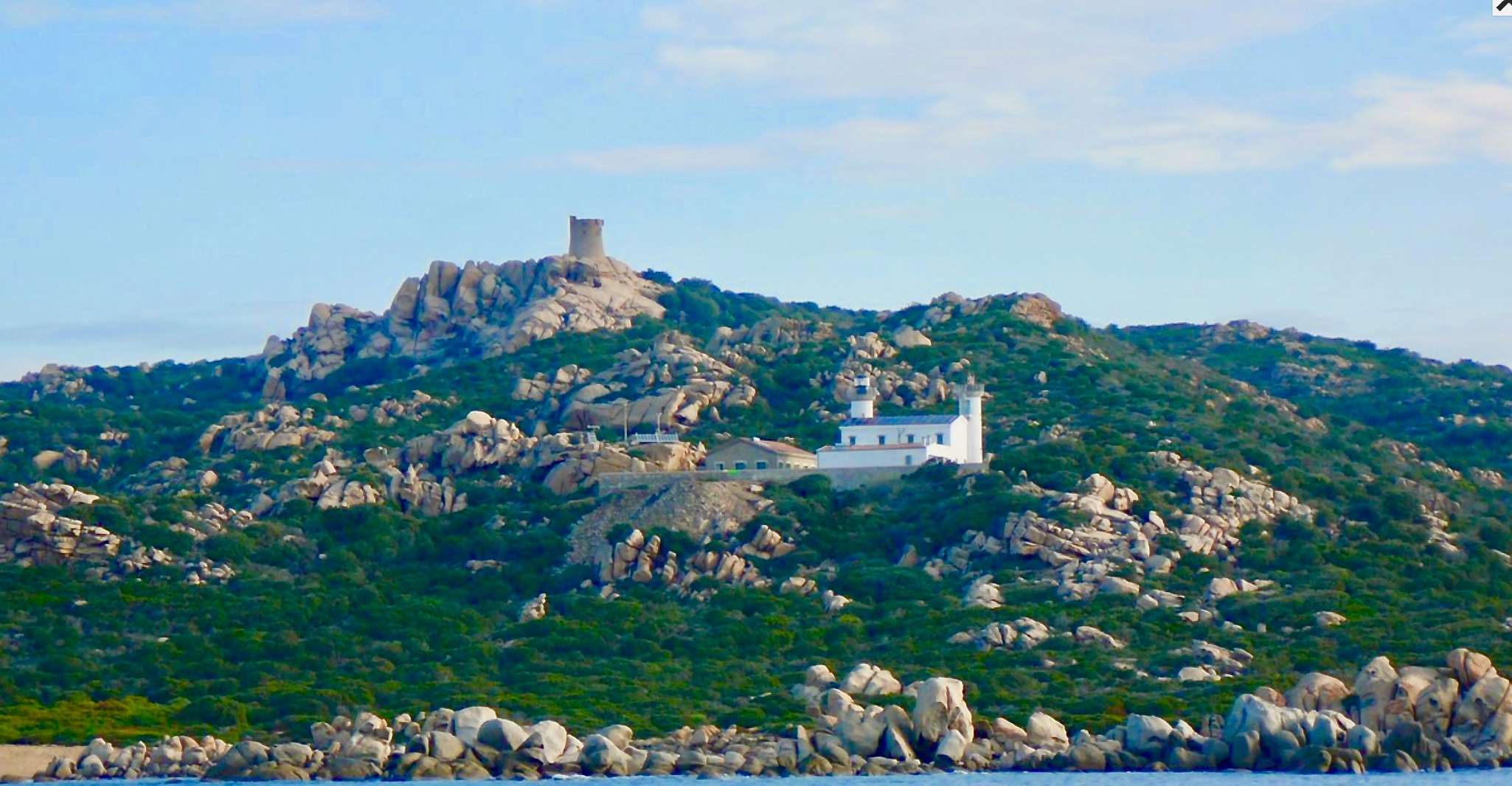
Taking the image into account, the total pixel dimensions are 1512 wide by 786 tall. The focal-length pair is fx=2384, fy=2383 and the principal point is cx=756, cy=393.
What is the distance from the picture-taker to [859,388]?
326 ft

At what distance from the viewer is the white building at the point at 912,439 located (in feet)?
307

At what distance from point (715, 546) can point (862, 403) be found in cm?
1496

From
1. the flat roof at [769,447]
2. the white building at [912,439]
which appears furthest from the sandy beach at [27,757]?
the white building at [912,439]

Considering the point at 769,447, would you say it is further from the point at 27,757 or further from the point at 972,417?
the point at 27,757

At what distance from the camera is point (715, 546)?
279 feet

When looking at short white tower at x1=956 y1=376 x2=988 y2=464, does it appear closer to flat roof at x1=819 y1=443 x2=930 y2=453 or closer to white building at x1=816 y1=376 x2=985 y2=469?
white building at x1=816 y1=376 x2=985 y2=469

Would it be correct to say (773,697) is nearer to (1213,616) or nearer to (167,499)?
(1213,616)

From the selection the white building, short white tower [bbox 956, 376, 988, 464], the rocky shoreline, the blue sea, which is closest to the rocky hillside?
the white building

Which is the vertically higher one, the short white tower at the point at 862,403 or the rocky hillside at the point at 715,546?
the short white tower at the point at 862,403

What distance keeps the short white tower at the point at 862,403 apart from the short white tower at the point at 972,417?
405 cm

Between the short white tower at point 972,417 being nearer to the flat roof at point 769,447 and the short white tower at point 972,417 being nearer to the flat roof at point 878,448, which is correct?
the flat roof at point 878,448

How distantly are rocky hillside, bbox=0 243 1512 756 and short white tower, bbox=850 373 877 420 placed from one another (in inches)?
127

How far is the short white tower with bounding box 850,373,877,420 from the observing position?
322 feet

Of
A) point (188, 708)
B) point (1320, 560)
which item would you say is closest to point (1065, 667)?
point (1320, 560)
